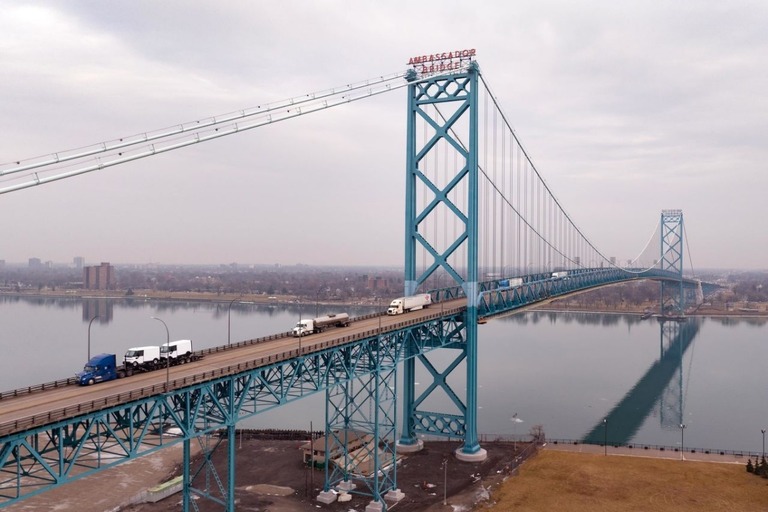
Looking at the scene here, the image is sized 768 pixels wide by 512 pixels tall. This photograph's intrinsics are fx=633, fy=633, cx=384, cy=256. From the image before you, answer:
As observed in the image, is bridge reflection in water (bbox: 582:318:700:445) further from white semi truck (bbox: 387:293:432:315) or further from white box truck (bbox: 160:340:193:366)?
white box truck (bbox: 160:340:193:366)

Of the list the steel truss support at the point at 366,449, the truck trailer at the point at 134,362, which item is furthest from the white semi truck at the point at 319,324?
the truck trailer at the point at 134,362

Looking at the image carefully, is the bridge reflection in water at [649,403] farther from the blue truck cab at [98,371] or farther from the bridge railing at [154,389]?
the blue truck cab at [98,371]

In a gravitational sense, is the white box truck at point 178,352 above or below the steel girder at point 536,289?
below

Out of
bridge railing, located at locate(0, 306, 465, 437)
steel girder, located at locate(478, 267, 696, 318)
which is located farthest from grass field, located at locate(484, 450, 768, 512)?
bridge railing, located at locate(0, 306, 465, 437)

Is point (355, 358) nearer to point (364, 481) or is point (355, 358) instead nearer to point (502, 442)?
point (364, 481)

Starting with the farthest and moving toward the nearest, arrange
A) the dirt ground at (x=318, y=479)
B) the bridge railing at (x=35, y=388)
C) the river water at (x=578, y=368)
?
the river water at (x=578, y=368) → the dirt ground at (x=318, y=479) → the bridge railing at (x=35, y=388)

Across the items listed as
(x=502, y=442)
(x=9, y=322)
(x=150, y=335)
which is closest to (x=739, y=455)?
(x=502, y=442)
